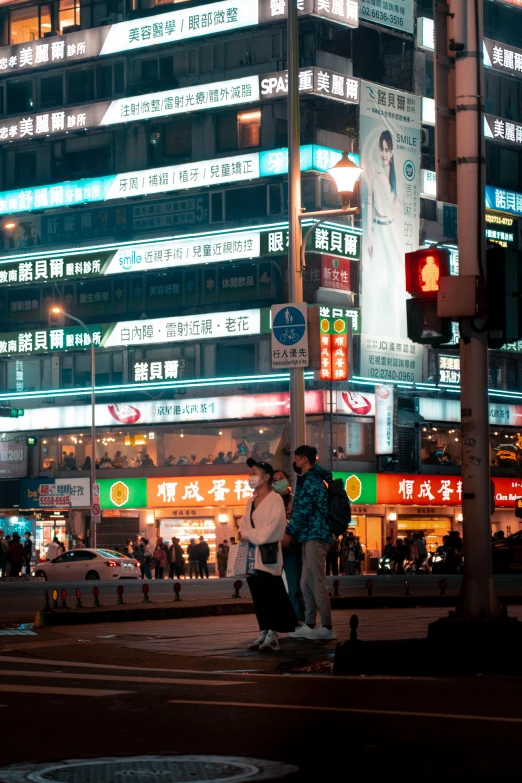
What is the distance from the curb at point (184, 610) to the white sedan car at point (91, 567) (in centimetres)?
2483

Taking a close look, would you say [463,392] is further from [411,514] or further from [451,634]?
[411,514]

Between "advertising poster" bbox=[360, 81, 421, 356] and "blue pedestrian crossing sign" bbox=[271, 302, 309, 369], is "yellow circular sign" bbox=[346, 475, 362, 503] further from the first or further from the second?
"blue pedestrian crossing sign" bbox=[271, 302, 309, 369]

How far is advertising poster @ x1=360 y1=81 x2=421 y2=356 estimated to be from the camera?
62.6 metres

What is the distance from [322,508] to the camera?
14.2 meters

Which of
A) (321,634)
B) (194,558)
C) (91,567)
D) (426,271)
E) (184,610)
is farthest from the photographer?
(194,558)

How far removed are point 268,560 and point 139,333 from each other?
5313 cm

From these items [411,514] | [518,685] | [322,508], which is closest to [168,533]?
[411,514]

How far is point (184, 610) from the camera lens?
786 inches

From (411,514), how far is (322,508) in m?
51.1

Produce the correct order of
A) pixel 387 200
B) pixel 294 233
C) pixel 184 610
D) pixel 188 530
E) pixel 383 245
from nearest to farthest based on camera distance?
pixel 184 610
pixel 294 233
pixel 383 245
pixel 387 200
pixel 188 530

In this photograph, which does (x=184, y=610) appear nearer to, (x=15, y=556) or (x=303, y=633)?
(x=303, y=633)

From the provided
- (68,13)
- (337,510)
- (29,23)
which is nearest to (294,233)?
(337,510)

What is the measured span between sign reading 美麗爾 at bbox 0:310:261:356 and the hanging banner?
5.90 meters

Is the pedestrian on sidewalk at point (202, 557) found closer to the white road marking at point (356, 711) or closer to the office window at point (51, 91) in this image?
the office window at point (51, 91)
